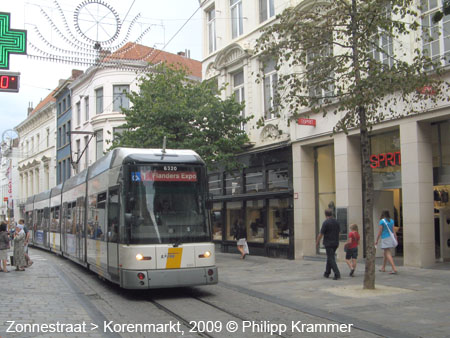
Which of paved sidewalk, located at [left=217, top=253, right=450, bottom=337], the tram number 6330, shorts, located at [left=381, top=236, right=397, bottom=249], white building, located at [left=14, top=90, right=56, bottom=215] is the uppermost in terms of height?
white building, located at [left=14, top=90, right=56, bottom=215]

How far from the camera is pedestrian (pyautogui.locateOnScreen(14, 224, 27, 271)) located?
1633 cm

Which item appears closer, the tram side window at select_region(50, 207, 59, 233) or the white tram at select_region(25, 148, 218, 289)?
the white tram at select_region(25, 148, 218, 289)

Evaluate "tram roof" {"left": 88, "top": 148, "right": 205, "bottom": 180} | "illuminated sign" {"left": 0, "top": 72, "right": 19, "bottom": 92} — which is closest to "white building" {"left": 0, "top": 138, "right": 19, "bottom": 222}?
"tram roof" {"left": 88, "top": 148, "right": 205, "bottom": 180}

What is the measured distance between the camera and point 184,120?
18359 mm

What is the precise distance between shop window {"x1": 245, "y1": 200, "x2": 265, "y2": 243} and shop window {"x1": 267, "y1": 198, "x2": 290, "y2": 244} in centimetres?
53

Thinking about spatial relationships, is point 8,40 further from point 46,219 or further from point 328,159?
point 46,219

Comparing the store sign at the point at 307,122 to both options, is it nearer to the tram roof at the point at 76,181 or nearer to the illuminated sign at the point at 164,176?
the tram roof at the point at 76,181

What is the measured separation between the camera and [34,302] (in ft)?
32.5

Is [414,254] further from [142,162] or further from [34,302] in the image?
[34,302]

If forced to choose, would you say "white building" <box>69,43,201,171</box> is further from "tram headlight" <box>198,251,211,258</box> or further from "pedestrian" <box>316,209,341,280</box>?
"tram headlight" <box>198,251,211,258</box>

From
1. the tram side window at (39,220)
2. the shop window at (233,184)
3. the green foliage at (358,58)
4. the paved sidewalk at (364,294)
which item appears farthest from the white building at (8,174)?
the green foliage at (358,58)

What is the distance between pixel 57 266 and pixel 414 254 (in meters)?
12.0

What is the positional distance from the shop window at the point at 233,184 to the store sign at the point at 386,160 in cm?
758

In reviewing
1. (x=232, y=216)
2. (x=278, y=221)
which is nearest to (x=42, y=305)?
(x=278, y=221)
